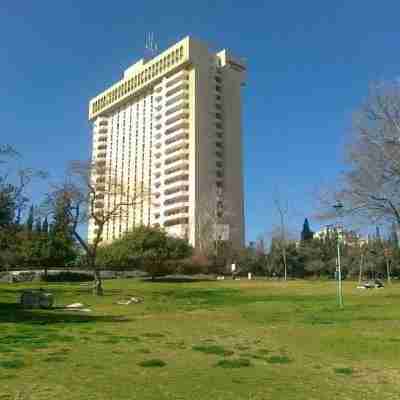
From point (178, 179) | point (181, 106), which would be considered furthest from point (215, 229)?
point (181, 106)

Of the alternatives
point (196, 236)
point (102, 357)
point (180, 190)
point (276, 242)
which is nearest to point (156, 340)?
point (102, 357)

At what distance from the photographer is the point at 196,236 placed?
11119cm

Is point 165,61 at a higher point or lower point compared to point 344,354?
higher

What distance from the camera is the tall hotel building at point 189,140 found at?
4754 inches

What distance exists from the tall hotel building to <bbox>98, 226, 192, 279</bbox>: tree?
114 ft

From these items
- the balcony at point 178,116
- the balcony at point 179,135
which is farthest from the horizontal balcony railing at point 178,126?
the balcony at point 178,116

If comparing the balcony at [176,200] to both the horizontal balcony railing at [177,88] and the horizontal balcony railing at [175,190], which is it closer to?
the horizontal balcony railing at [175,190]

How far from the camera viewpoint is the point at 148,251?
7194 centimetres

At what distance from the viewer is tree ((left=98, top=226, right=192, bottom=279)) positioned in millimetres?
72688

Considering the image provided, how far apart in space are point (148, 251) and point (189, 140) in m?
57.8

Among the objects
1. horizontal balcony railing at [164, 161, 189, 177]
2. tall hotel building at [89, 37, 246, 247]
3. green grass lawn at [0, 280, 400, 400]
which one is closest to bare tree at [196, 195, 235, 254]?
tall hotel building at [89, 37, 246, 247]

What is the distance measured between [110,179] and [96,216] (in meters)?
3.82

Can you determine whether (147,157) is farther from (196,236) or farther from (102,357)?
(102,357)

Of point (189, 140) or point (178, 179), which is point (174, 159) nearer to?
point (178, 179)
